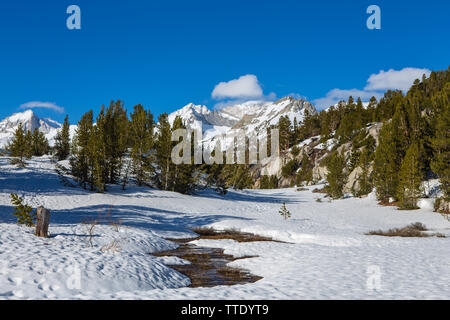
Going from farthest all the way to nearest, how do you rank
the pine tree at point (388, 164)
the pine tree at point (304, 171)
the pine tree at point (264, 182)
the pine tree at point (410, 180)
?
the pine tree at point (264, 182), the pine tree at point (304, 171), the pine tree at point (388, 164), the pine tree at point (410, 180)

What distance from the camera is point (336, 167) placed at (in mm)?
45969

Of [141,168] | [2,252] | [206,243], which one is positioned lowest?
[206,243]

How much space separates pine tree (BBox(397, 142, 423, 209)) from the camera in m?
28.5

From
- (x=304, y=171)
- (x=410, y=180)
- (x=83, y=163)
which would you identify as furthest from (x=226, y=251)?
(x=304, y=171)

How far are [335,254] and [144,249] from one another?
8.57 metres

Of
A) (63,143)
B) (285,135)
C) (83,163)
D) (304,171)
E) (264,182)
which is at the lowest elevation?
(264,182)

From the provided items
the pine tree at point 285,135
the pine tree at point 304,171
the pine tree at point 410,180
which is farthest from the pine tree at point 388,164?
the pine tree at point 285,135

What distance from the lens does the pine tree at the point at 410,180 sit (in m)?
28.5

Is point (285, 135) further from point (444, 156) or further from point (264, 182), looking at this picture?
point (444, 156)

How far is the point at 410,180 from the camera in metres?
29.2

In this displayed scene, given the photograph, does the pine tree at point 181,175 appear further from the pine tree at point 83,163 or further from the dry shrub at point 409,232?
the dry shrub at point 409,232
